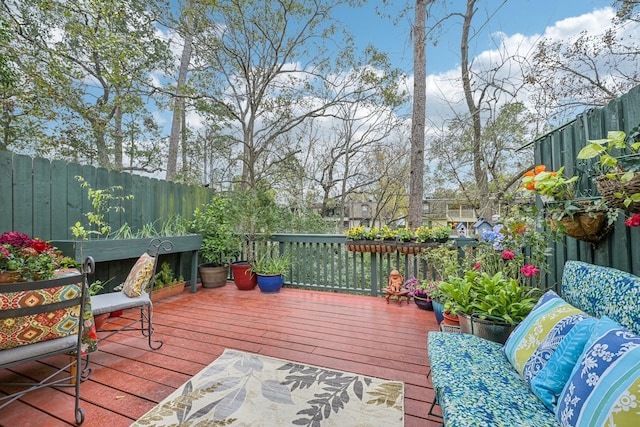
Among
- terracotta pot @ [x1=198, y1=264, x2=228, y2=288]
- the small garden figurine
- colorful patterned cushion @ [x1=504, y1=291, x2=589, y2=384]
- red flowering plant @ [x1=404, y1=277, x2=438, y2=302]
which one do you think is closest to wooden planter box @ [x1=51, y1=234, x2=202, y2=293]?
terracotta pot @ [x1=198, y1=264, x2=228, y2=288]

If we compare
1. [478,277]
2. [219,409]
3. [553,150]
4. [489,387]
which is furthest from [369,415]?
[553,150]

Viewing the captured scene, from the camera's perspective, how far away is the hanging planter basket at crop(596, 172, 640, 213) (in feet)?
3.62

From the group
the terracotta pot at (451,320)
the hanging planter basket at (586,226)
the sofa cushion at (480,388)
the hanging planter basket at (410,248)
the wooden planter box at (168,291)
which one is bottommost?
the wooden planter box at (168,291)

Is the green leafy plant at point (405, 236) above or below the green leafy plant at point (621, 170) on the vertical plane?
below

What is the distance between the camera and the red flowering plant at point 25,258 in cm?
183

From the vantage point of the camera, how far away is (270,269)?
4.27 m

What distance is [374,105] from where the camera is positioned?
6.61 metres

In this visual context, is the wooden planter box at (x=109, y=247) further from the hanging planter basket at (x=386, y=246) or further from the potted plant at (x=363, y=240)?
the hanging planter basket at (x=386, y=246)

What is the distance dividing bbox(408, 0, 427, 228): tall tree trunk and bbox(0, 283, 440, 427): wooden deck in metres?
1.75

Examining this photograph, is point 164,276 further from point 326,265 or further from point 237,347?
point 326,265

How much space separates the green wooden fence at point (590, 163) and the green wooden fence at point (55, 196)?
4.60 metres

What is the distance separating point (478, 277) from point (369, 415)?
1.32 meters

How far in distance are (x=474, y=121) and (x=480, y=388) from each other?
253 inches

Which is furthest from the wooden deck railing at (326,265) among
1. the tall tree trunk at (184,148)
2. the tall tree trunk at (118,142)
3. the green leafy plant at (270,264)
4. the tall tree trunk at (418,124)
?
the tall tree trunk at (118,142)
